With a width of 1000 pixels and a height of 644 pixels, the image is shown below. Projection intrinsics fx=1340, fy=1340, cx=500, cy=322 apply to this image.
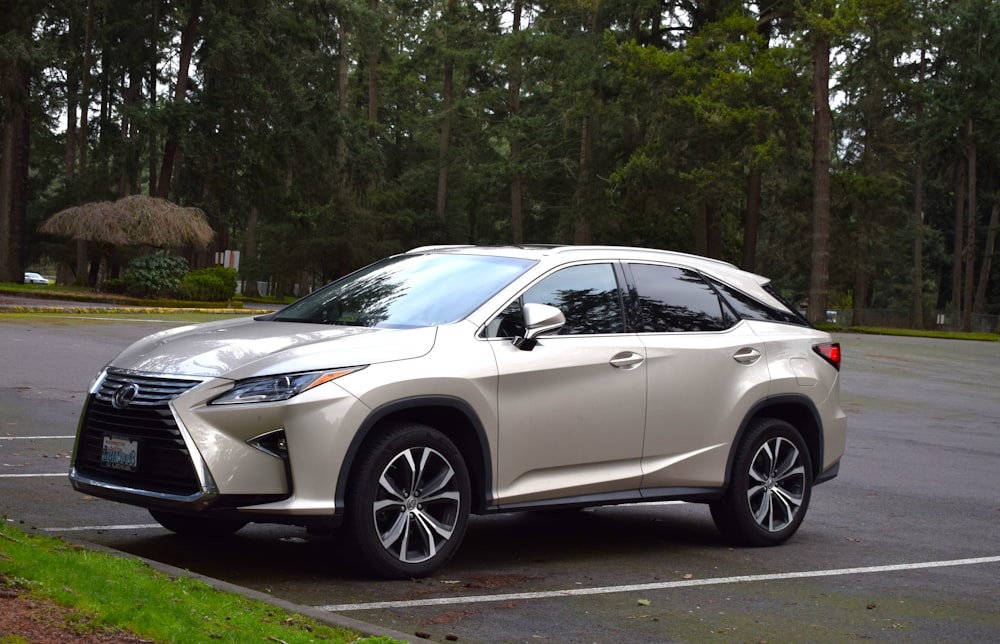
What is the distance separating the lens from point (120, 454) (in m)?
6.84

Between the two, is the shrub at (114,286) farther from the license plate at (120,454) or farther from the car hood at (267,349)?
the license plate at (120,454)

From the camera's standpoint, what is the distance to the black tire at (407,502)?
6781mm

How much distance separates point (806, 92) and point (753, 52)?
2.71 meters

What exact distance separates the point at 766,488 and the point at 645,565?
127cm

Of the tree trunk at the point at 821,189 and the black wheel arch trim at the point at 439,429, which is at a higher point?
the tree trunk at the point at 821,189

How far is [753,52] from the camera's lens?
5456 cm

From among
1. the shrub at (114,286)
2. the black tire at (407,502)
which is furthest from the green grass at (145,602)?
the shrub at (114,286)

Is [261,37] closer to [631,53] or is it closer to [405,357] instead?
[631,53]

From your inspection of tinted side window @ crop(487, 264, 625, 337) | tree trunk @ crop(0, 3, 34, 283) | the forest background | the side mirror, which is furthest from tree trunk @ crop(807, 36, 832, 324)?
the side mirror

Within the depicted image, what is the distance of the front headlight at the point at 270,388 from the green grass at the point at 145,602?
2.97 ft

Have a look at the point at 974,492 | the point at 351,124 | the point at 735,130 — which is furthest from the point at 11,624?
the point at 351,124

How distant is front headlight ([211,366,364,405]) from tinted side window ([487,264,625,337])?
4.71ft

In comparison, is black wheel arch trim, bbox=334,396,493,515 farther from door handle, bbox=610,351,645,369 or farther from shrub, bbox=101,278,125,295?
shrub, bbox=101,278,125,295

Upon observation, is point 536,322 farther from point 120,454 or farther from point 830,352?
point 830,352
